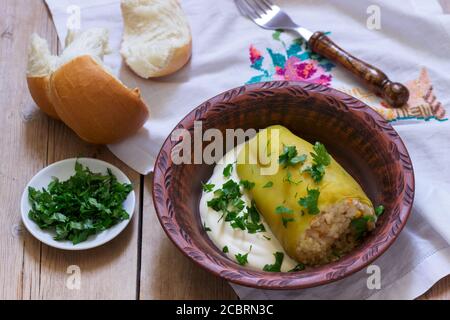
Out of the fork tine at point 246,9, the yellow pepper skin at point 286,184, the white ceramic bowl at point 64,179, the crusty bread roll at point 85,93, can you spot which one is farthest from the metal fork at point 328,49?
the white ceramic bowl at point 64,179

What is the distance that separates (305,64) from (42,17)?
613 mm

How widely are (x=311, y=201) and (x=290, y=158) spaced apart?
0.10 metres

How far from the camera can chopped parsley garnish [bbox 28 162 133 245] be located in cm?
107

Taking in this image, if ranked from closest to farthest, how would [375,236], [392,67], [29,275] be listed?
[375,236] → [29,275] → [392,67]

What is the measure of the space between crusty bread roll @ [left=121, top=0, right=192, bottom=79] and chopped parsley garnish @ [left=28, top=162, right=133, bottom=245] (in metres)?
0.28

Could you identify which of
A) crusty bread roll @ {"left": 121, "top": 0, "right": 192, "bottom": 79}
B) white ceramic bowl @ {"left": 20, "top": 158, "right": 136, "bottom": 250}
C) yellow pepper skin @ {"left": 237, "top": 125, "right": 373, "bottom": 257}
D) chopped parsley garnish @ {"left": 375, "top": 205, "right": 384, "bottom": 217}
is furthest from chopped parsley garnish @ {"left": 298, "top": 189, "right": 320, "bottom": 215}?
crusty bread roll @ {"left": 121, "top": 0, "right": 192, "bottom": 79}

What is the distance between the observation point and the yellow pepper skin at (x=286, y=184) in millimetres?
952

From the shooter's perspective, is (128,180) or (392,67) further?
(392,67)

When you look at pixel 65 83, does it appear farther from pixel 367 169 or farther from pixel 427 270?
pixel 427 270

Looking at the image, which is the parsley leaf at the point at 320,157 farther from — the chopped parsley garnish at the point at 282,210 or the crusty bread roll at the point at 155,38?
the crusty bread roll at the point at 155,38

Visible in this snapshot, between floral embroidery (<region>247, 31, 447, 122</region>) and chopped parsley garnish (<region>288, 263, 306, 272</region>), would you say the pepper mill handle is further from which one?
chopped parsley garnish (<region>288, 263, 306, 272</region>)

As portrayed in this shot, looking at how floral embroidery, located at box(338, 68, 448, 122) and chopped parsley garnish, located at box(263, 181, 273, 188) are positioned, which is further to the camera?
Answer: floral embroidery, located at box(338, 68, 448, 122)
